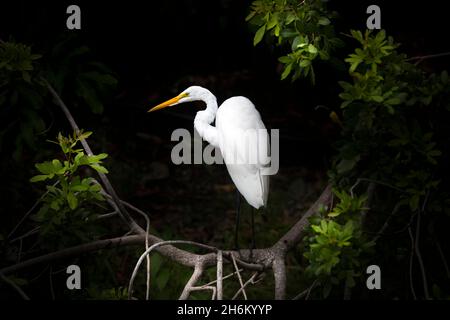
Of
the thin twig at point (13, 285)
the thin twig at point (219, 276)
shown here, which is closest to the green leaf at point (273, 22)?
the thin twig at point (219, 276)

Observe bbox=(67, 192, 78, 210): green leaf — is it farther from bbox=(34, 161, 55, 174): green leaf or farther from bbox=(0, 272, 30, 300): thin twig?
bbox=(0, 272, 30, 300): thin twig

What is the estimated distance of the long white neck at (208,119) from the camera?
223cm

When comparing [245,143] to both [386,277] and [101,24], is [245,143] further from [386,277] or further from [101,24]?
[101,24]

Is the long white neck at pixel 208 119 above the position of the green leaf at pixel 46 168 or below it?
above

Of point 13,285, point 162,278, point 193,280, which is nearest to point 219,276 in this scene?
point 193,280

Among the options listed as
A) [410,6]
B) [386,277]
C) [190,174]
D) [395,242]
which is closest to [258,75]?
[190,174]

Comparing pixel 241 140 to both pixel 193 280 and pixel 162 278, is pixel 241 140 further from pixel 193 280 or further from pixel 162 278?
pixel 162 278

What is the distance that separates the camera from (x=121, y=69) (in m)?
4.46

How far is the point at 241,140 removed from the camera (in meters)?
2.20

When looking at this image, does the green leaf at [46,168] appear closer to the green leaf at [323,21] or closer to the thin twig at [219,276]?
the thin twig at [219,276]

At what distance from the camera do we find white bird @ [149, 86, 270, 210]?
7.23ft

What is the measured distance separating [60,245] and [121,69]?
7.93ft

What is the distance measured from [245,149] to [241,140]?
0.10 feet

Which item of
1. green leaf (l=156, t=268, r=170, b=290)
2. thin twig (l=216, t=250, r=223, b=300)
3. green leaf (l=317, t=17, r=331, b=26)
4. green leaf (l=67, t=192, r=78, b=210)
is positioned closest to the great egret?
thin twig (l=216, t=250, r=223, b=300)
